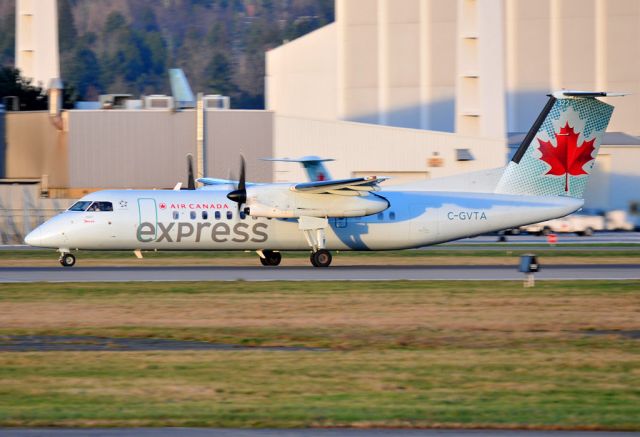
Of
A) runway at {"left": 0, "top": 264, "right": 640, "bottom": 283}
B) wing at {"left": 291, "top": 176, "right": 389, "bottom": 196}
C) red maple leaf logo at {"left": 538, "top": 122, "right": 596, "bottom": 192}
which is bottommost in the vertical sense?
runway at {"left": 0, "top": 264, "right": 640, "bottom": 283}

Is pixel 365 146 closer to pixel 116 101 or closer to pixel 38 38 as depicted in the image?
pixel 116 101

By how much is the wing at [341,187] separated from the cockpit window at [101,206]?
525cm

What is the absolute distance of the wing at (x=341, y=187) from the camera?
27.0 m

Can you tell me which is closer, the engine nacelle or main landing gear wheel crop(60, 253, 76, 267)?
the engine nacelle

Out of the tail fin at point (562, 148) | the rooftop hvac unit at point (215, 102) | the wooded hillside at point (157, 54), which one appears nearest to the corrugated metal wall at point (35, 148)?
the rooftop hvac unit at point (215, 102)

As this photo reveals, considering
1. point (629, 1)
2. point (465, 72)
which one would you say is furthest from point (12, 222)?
point (629, 1)

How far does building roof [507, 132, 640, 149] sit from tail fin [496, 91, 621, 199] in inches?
1179

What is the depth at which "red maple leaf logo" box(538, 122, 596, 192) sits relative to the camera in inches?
1125

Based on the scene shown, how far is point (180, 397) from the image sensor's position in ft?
38.5

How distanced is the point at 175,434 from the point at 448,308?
10592 mm

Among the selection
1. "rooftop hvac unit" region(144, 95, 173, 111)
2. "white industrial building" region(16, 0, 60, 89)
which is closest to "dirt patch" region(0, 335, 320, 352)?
"rooftop hvac unit" region(144, 95, 173, 111)

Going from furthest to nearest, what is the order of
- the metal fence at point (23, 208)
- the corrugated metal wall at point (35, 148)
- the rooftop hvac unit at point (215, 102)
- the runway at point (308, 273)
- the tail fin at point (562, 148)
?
the rooftop hvac unit at point (215, 102) < the corrugated metal wall at point (35, 148) < the metal fence at point (23, 208) < the tail fin at point (562, 148) < the runway at point (308, 273)

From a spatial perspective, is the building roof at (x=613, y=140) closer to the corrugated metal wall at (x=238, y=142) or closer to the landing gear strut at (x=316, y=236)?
the corrugated metal wall at (x=238, y=142)

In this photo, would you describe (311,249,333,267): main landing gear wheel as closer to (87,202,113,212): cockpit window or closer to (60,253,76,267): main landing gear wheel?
(87,202,113,212): cockpit window
